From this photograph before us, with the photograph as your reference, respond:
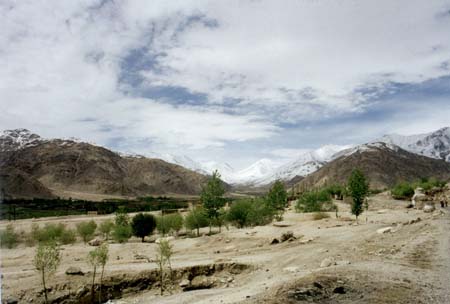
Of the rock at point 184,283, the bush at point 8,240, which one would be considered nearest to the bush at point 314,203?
the bush at point 8,240

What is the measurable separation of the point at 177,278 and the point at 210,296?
30.3 ft

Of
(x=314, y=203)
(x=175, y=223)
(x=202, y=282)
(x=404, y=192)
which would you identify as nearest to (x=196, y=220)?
(x=175, y=223)

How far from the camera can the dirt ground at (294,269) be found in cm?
1628

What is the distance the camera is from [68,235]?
197ft

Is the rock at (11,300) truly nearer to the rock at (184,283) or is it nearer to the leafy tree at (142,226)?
the rock at (184,283)

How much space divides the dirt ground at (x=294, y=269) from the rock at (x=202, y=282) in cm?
29

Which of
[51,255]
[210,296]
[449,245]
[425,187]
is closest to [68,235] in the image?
[51,255]

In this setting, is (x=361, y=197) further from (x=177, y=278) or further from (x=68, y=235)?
(x=68, y=235)

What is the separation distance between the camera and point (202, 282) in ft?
88.9

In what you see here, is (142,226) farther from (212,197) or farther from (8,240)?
(8,240)

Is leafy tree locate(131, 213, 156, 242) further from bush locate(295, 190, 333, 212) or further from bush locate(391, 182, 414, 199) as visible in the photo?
bush locate(391, 182, 414, 199)

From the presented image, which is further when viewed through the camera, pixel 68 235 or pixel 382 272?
pixel 68 235

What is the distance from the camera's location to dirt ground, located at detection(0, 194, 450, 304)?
16281 mm

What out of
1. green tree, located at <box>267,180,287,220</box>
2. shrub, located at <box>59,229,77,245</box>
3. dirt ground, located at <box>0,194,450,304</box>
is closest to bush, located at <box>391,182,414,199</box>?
green tree, located at <box>267,180,287,220</box>
